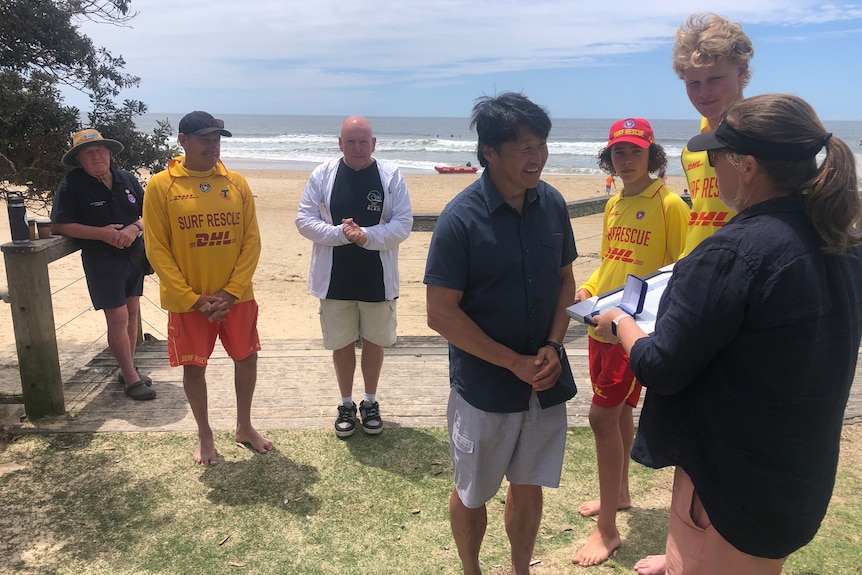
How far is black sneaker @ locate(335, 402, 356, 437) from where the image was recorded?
374cm

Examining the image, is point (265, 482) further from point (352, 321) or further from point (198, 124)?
point (198, 124)

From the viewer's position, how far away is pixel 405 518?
9.86 ft

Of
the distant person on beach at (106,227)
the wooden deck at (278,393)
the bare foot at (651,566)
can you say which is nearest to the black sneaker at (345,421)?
the wooden deck at (278,393)

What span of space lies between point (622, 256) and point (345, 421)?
2031 millimetres

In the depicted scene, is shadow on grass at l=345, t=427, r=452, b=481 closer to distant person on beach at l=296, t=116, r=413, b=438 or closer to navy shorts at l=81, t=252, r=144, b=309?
distant person on beach at l=296, t=116, r=413, b=438

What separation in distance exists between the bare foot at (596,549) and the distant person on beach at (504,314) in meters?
0.45

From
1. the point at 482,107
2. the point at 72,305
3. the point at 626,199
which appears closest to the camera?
the point at 482,107

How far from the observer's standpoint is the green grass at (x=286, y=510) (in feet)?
8.79

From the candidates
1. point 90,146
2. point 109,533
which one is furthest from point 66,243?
point 109,533

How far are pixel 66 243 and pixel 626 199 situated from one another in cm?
350

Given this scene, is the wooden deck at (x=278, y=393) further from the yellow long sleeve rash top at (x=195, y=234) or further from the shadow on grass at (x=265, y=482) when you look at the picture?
the yellow long sleeve rash top at (x=195, y=234)

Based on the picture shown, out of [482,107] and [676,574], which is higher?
[482,107]

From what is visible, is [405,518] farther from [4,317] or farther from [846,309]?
[4,317]

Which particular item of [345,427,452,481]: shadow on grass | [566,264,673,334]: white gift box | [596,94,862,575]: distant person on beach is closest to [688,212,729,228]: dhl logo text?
[566,264,673,334]: white gift box
